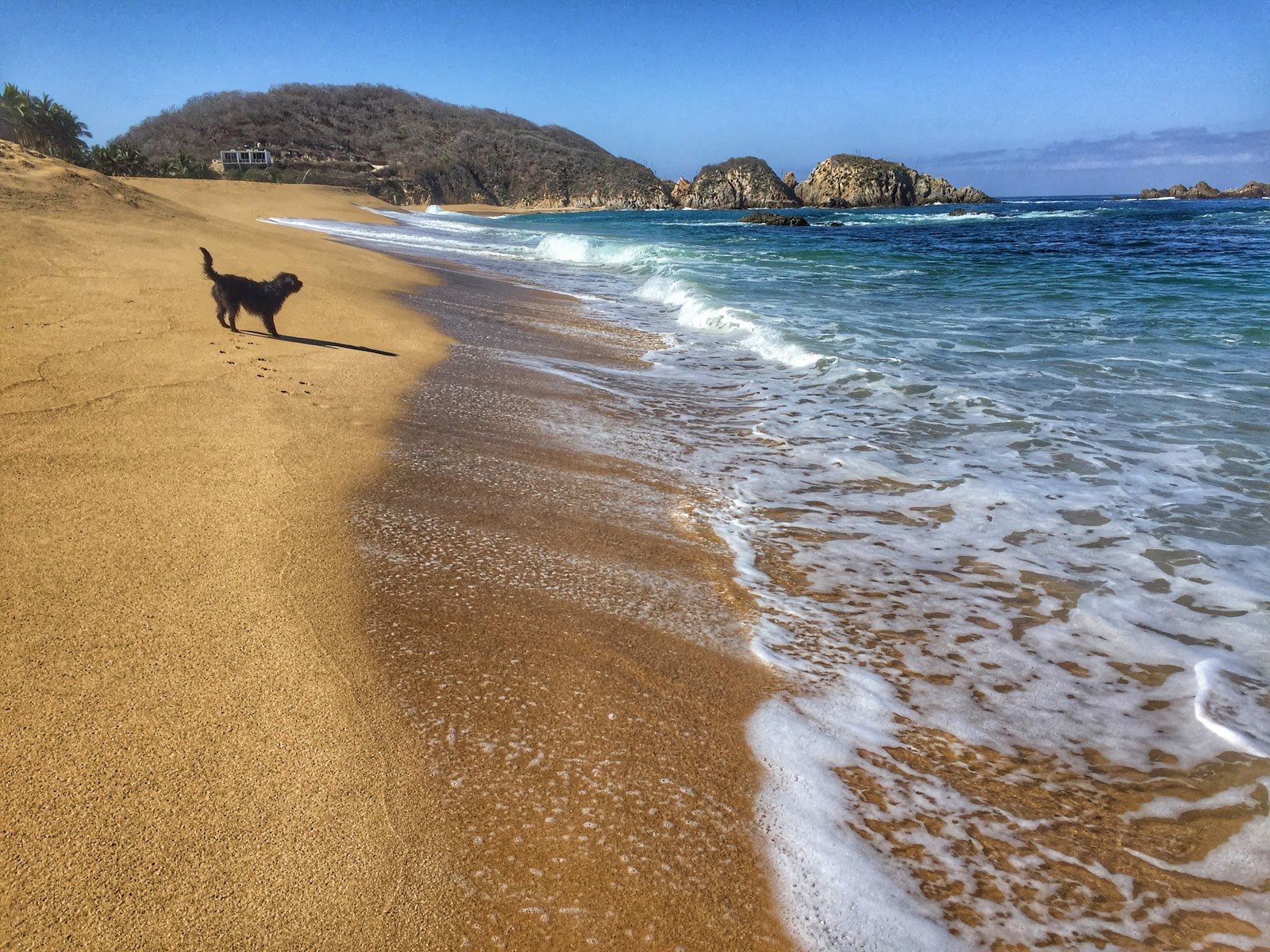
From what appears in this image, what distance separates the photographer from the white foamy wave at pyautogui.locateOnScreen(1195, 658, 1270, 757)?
2439mm

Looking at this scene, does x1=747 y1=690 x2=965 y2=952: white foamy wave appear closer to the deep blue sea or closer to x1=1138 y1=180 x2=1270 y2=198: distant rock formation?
the deep blue sea

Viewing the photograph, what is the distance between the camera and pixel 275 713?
2006 millimetres

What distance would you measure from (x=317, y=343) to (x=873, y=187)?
88921mm

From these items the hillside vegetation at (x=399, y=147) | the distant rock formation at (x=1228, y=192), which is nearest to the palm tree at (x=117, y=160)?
the hillside vegetation at (x=399, y=147)

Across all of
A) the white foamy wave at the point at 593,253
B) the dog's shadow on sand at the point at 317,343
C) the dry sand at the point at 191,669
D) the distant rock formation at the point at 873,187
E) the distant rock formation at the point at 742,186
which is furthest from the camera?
the distant rock formation at the point at 742,186

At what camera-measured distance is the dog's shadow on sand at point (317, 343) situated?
6.03 m

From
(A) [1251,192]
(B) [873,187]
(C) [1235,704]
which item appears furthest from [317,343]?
(A) [1251,192]

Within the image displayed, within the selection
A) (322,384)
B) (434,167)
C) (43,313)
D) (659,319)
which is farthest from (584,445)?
(434,167)

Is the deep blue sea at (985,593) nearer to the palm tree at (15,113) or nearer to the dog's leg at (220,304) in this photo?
the dog's leg at (220,304)

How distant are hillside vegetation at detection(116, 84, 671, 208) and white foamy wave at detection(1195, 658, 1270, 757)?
71813mm

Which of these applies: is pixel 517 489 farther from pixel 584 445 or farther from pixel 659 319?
pixel 659 319

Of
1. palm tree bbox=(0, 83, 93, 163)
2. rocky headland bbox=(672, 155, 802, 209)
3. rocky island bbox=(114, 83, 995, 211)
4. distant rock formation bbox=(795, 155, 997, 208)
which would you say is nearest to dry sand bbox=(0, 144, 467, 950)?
palm tree bbox=(0, 83, 93, 163)

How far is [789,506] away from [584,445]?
1.38 m

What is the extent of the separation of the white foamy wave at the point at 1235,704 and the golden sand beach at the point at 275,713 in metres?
1.59
